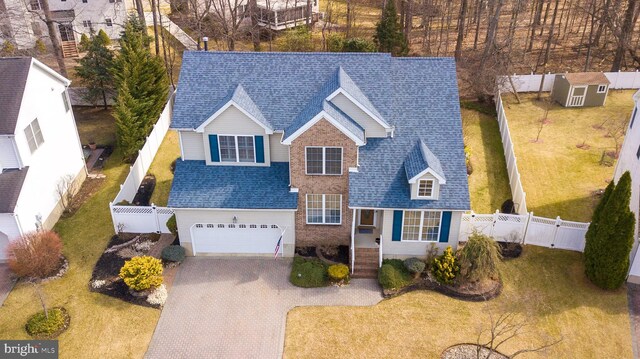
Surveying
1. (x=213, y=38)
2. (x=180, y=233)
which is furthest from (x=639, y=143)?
(x=213, y=38)

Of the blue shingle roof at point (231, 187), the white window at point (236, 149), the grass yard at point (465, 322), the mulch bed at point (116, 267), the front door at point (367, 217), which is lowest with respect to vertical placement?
the grass yard at point (465, 322)

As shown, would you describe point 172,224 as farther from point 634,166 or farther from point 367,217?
point 634,166

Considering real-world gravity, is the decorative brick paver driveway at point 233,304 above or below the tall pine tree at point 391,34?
below

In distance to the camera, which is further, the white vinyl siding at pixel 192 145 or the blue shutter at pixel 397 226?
the white vinyl siding at pixel 192 145

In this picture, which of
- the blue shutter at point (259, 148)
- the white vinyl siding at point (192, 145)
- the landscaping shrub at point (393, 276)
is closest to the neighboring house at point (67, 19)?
the white vinyl siding at point (192, 145)

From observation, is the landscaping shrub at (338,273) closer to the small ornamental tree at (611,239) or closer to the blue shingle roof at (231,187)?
the blue shingle roof at (231,187)

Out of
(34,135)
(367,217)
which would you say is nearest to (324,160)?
(367,217)
